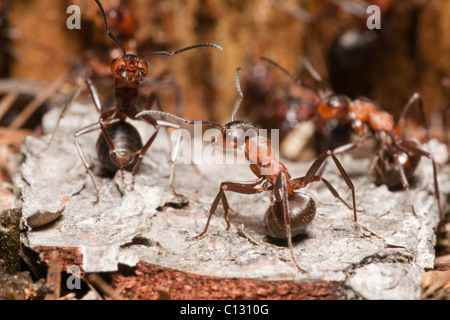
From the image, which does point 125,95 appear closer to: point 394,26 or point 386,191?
point 386,191

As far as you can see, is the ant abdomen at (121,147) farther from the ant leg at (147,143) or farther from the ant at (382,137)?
the ant at (382,137)

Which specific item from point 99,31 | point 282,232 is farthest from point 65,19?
point 282,232

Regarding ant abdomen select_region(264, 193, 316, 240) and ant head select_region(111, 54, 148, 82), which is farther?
ant head select_region(111, 54, 148, 82)

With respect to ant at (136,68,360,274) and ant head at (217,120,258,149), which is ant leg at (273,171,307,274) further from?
ant head at (217,120,258,149)

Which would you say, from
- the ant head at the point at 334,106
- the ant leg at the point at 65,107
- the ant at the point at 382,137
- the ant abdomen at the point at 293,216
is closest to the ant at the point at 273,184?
the ant abdomen at the point at 293,216

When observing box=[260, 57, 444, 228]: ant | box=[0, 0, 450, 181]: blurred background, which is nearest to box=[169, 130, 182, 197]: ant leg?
box=[260, 57, 444, 228]: ant

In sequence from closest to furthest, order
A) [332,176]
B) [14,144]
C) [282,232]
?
[282,232] < [332,176] < [14,144]
